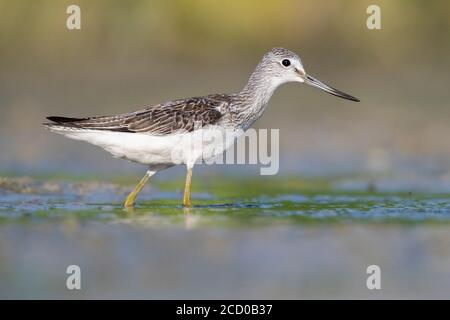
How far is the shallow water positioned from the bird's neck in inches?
48.7

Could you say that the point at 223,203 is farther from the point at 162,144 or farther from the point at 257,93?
the point at 257,93

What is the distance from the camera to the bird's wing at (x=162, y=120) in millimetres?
11523

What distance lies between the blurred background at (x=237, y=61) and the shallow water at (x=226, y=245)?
196 inches

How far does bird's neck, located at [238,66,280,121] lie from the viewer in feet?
39.8

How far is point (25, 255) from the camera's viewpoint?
8.86m

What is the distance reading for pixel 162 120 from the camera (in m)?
11.7

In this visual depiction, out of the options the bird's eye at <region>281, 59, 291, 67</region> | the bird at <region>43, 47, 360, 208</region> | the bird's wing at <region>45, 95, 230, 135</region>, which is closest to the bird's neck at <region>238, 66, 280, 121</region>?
the bird at <region>43, 47, 360, 208</region>

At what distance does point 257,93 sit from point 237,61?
349 inches

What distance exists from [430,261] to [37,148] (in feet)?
29.3

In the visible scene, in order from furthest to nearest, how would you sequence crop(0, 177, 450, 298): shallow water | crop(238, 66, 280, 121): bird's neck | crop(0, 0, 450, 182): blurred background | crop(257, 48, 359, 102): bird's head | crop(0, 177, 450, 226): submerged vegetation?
1. crop(0, 0, 450, 182): blurred background
2. crop(257, 48, 359, 102): bird's head
3. crop(238, 66, 280, 121): bird's neck
4. crop(0, 177, 450, 226): submerged vegetation
5. crop(0, 177, 450, 298): shallow water

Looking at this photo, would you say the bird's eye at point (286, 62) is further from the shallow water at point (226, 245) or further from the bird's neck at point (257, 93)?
the shallow water at point (226, 245)

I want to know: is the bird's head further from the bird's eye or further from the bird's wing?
the bird's wing

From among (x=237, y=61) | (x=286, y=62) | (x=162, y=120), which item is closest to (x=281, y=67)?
(x=286, y=62)

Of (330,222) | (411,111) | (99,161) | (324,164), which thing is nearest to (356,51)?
(411,111)
